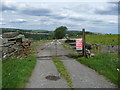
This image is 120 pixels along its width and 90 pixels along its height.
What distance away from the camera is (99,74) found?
28.2 feet

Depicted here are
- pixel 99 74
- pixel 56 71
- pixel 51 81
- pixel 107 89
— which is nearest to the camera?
pixel 107 89

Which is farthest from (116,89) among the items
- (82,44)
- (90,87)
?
(82,44)

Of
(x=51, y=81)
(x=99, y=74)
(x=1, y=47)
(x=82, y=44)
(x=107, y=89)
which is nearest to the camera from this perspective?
(x=107, y=89)

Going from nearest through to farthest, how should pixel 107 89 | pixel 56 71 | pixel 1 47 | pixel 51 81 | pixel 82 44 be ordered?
pixel 107 89, pixel 51 81, pixel 56 71, pixel 1 47, pixel 82 44

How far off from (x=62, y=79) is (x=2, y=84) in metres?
2.58

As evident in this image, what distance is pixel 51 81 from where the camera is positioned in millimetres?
7387

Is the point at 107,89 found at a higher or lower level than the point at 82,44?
lower

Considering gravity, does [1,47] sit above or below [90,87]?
above

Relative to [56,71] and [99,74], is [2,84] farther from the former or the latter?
[99,74]

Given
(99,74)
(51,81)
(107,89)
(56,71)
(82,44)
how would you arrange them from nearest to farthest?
(107,89), (51,81), (99,74), (56,71), (82,44)

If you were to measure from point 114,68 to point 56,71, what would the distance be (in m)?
3.18

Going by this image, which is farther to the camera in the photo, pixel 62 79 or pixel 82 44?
pixel 82 44

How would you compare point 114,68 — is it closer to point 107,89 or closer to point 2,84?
point 107,89

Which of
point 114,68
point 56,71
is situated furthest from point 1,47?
point 114,68
